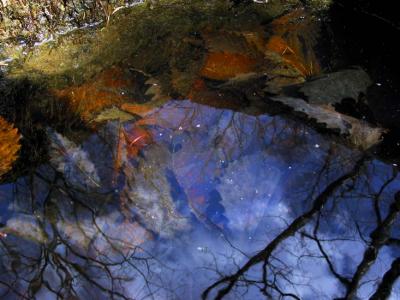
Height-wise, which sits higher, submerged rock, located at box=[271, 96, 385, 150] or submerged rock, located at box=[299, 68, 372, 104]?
submerged rock, located at box=[299, 68, 372, 104]

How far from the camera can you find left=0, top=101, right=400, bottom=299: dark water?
7.55 ft

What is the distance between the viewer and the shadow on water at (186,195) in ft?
7.57

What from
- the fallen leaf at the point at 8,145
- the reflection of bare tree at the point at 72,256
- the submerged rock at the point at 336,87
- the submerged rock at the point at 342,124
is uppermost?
the submerged rock at the point at 336,87

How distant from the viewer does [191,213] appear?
258cm

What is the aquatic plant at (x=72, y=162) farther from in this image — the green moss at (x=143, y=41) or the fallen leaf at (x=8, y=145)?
the green moss at (x=143, y=41)

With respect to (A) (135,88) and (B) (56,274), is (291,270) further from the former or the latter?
(A) (135,88)

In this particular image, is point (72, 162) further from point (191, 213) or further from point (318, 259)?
point (318, 259)

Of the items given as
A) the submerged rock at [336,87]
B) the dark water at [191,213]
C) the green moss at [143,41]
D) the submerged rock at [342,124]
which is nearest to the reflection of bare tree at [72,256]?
the dark water at [191,213]

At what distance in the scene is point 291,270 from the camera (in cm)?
235

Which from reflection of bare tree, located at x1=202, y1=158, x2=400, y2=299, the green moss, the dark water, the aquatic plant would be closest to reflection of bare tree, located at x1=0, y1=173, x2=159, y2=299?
the dark water

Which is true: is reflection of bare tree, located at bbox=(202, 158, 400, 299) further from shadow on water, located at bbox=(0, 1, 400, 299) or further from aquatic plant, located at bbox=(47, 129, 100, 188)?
aquatic plant, located at bbox=(47, 129, 100, 188)

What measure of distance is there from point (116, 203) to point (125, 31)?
206cm

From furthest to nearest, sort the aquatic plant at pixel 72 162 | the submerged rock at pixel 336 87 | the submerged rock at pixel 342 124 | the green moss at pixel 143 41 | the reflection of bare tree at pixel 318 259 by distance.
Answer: the green moss at pixel 143 41
the submerged rock at pixel 336 87
the submerged rock at pixel 342 124
the aquatic plant at pixel 72 162
the reflection of bare tree at pixel 318 259

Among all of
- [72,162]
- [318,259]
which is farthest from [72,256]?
[318,259]
